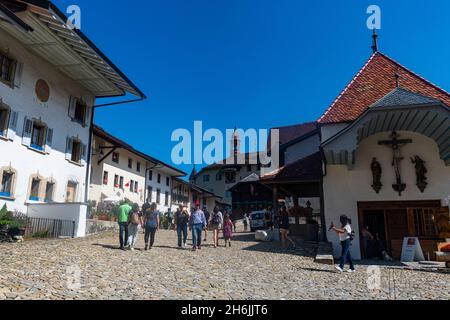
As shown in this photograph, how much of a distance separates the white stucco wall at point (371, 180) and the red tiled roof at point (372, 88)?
Answer: 194 centimetres

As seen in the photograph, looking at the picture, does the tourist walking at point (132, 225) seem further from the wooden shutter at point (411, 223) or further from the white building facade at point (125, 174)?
the wooden shutter at point (411, 223)

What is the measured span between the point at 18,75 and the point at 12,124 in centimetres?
259

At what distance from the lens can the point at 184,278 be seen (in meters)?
7.74

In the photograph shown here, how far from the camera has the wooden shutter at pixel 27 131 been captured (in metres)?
17.0

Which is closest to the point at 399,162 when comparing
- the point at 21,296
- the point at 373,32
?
the point at 373,32

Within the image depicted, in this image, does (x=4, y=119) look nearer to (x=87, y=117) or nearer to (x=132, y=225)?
(x=87, y=117)

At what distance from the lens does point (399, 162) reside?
1440cm

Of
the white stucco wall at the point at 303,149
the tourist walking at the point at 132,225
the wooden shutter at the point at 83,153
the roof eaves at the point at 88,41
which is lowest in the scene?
the tourist walking at the point at 132,225

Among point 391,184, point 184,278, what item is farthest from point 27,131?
point 391,184

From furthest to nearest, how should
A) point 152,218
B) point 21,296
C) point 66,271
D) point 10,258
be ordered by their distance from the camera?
point 152,218 < point 10,258 < point 66,271 < point 21,296

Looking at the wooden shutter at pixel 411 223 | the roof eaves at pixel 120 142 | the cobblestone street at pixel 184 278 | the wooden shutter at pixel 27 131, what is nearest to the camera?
the cobblestone street at pixel 184 278

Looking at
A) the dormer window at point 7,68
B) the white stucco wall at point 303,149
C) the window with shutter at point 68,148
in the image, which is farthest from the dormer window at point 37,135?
the white stucco wall at point 303,149

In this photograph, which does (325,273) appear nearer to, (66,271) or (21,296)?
(66,271)
